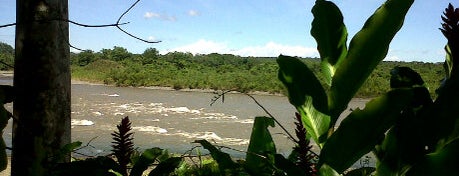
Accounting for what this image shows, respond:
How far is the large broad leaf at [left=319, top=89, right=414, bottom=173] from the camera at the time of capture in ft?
2.35

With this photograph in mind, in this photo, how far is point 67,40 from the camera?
4.45ft

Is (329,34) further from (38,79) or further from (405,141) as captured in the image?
(38,79)

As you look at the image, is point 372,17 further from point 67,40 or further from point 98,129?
point 98,129

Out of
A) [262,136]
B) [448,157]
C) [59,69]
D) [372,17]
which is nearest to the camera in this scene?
[448,157]

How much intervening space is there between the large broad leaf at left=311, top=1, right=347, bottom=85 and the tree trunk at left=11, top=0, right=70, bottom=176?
2.42ft

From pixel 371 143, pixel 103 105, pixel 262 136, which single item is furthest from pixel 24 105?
pixel 103 105

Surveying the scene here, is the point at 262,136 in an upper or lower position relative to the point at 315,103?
lower

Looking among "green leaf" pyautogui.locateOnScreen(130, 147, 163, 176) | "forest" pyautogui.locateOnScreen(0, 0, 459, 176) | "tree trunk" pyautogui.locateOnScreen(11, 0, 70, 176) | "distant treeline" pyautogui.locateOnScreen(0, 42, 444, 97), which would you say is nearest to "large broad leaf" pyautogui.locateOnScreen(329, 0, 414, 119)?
"forest" pyautogui.locateOnScreen(0, 0, 459, 176)

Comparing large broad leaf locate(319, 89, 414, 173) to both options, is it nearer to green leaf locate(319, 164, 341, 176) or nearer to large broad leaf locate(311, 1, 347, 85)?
green leaf locate(319, 164, 341, 176)

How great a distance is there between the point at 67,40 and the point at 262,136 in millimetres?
681

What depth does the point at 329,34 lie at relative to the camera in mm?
941

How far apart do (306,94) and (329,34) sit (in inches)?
6.2

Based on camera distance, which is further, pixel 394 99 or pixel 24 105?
pixel 24 105

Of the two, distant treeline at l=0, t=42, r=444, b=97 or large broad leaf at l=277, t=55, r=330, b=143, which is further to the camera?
distant treeline at l=0, t=42, r=444, b=97
